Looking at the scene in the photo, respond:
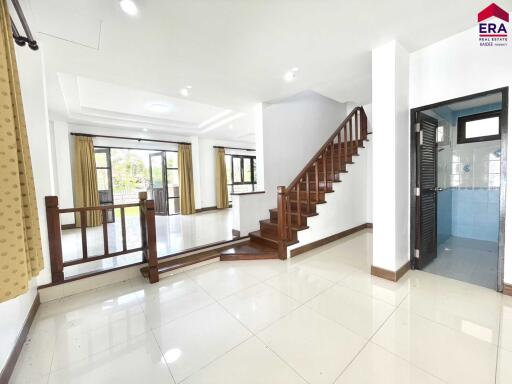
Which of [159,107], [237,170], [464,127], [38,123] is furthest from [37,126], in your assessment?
[237,170]

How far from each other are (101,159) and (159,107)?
2.55 m

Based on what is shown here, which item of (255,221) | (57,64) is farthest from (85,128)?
(255,221)

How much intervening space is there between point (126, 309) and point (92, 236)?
3184 millimetres

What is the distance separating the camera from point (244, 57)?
2.48m

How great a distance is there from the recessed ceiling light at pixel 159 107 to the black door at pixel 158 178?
7.24ft

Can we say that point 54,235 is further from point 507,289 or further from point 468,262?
point 468,262

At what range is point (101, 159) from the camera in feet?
19.0

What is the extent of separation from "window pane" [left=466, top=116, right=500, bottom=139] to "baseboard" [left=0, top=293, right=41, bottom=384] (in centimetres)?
602

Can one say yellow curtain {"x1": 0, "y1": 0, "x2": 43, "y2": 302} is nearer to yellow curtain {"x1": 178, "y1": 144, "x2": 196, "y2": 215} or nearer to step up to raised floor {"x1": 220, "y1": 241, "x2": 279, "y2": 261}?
step up to raised floor {"x1": 220, "y1": 241, "x2": 279, "y2": 261}

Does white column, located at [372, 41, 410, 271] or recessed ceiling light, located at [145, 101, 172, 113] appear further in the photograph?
recessed ceiling light, located at [145, 101, 172, 113]

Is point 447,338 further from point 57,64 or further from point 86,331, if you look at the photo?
point 57,64

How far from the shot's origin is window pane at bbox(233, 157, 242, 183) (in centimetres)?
851

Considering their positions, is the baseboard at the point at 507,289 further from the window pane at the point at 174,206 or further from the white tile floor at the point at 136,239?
the window pane at the point at 174,206

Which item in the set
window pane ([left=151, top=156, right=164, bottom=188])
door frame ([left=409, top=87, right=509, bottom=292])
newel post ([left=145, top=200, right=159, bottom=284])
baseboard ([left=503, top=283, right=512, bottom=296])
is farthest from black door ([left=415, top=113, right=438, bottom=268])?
window pane ([left=151, top=156, right=164, bottom=188])
